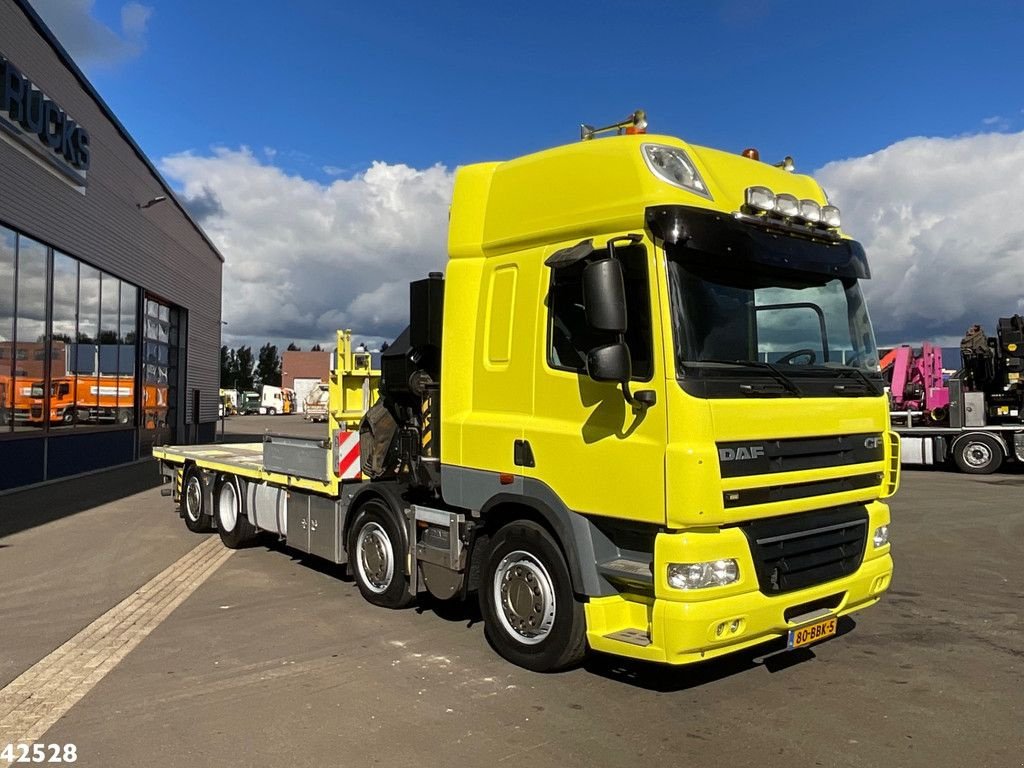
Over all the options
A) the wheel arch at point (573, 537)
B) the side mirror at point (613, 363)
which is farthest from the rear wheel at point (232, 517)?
the side mirror at point (613, 363)

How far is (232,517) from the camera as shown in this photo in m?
9.42

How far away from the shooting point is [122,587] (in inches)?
293

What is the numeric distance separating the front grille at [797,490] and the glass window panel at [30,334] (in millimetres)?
14801

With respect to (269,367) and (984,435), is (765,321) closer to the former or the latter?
(984,435)

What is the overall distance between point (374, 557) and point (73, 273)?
1435cm

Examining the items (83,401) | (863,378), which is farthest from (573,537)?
(83,401)

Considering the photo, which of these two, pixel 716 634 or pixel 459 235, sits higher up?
pixel 459 235

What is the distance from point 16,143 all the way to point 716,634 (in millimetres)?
15533

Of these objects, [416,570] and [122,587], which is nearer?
[416,570]

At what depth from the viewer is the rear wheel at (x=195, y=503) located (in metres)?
10.3

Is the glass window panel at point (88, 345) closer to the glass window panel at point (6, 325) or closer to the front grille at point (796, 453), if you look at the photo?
the glass window panel at point (6, 325)

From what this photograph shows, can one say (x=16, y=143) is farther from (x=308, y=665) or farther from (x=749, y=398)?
(x=749, y=398)

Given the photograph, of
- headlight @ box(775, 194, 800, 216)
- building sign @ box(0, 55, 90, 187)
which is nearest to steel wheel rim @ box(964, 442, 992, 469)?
headlight @ box(775, 194, 800, 216)

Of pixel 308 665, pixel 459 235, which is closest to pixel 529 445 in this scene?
pixel 459 235
